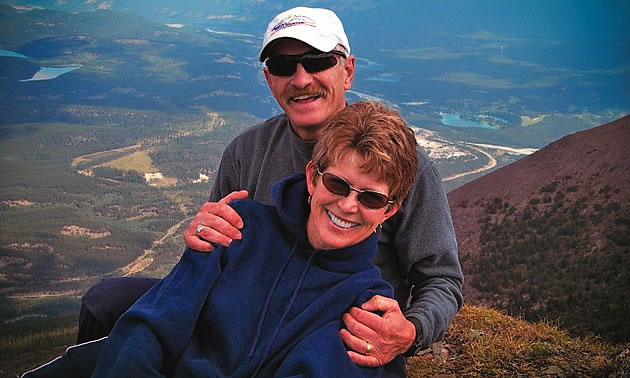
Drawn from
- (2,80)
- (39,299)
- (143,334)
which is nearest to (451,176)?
(39,299)

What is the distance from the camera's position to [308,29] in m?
3.14

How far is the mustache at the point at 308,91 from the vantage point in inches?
130

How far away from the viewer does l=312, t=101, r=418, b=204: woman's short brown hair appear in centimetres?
238

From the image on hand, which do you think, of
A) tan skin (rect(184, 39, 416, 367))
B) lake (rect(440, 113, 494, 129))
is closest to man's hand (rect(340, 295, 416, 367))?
tan skin (rect(184, 39, 416, 367))

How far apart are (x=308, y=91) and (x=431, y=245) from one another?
3.64 ft

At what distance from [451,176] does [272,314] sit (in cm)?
9979

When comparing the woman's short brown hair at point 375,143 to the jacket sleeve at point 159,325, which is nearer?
the jacket sleeve at point 159,325

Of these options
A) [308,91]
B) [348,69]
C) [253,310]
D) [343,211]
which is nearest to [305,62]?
[308,91]

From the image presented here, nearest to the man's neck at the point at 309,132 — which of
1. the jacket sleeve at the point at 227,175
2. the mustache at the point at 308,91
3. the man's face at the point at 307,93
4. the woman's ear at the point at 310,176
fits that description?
the man's face at the point at 307,93

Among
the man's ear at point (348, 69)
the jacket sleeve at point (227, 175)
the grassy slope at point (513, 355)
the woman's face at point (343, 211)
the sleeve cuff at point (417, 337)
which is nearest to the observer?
the woman's face at point (343, 211)

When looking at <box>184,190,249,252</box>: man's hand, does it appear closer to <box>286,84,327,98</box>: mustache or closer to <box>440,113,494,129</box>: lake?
<box>286,84,327,98</box>: mustache

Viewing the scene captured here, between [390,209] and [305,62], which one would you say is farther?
[305,62]

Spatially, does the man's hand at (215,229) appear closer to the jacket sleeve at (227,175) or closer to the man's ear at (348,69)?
the jacket sleeve at (227,175)

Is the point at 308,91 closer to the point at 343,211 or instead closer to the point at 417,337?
the point at 343,211
